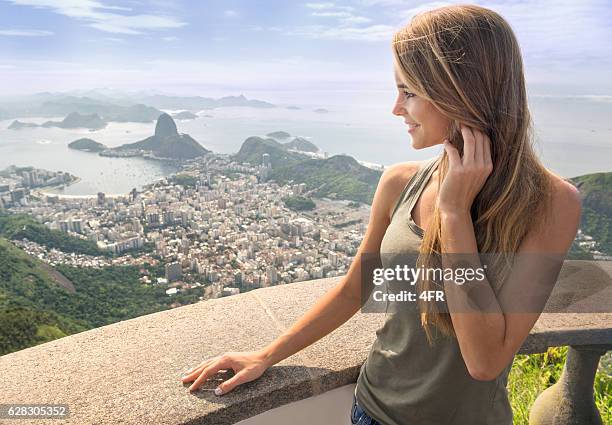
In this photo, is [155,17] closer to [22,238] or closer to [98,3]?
[98,3]

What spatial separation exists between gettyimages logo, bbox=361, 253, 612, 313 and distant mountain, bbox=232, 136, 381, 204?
6.53 ft

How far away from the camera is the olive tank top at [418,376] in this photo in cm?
83

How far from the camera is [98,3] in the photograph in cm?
861

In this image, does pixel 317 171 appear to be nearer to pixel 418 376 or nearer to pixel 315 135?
pixel 315 135

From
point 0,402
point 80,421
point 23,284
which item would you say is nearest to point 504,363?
point 80,421

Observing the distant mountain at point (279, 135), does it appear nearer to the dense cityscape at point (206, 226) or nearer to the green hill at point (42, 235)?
the dense cityscape at point (206, 226)

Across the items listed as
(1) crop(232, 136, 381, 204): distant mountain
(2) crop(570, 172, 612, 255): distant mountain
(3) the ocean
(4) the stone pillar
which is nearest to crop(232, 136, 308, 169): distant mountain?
(1) crop(232, 136, 381, 204): distant mountain

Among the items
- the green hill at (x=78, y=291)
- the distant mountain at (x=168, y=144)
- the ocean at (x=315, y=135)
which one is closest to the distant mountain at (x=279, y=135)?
the ocean at (x=315, y=135)

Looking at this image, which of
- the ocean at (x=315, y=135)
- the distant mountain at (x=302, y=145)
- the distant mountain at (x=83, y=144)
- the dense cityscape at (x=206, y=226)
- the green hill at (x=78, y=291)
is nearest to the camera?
the ocean at (x=315, y=135)

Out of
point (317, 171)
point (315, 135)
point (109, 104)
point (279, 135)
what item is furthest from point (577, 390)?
point (109, 104)

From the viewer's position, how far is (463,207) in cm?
75

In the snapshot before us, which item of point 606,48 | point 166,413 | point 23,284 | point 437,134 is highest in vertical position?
point 606,48

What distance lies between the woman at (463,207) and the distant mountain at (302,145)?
4.86 meters

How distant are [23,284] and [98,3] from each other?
612 centimetres
